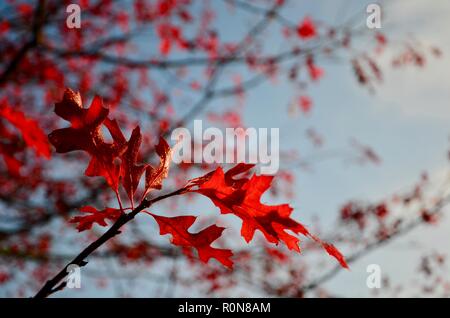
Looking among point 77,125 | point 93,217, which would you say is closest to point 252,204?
point 93,217

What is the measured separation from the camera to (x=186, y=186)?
1.31 m

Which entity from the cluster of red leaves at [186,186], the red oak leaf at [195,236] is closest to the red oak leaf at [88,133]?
the cluster of red leaves at [186,186]

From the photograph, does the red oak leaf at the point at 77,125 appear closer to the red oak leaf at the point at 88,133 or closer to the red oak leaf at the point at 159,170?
the red oak leaf at the point at 88,133

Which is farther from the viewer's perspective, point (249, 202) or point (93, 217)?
point (249, 202)

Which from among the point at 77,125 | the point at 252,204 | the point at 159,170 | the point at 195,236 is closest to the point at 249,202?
the point at 252,204

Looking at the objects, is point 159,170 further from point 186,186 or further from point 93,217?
point 93,217

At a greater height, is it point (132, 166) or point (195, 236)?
point (132, 166)

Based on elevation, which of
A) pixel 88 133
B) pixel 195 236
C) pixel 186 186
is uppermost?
pixel 88 133

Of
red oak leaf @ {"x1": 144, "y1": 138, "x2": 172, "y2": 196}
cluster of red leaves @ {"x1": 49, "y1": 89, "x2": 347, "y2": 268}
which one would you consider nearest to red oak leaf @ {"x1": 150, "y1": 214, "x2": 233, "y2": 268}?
cluster of red leaves @ {"x1": 49, "y1": 89, "x2": 347, "y2": 268}

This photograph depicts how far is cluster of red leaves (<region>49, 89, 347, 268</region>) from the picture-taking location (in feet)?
4.37

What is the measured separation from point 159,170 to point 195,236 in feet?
0.82

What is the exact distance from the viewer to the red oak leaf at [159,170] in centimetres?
140

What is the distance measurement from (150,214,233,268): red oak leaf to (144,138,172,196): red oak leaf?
0.43ft

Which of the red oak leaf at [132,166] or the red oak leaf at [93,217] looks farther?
the red oak leaf at [132,166]
